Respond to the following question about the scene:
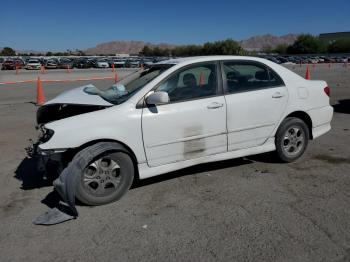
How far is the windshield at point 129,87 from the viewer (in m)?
4.68

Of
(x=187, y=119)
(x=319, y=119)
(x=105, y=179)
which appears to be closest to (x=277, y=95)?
(x=319, y=119)

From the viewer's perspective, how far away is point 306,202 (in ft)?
14.0

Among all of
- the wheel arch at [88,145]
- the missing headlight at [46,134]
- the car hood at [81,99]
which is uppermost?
the car hood at [81,99]

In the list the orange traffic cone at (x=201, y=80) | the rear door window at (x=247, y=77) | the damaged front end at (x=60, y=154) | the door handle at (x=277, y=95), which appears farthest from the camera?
the door handle at (x=277, y=95)

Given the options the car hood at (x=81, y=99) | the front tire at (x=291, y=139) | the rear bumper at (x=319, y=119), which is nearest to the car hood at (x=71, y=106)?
the car hood at (x=81, y=99)

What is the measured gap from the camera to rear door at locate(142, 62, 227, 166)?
177 inches

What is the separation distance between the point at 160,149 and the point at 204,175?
99 centimetres

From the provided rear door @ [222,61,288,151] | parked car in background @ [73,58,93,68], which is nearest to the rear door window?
rear door @ [222,61,288,151]

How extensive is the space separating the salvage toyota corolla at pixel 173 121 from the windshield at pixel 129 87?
0.06ft

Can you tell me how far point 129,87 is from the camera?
5020 millimetres

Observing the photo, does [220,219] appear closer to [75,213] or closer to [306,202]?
[306,202]

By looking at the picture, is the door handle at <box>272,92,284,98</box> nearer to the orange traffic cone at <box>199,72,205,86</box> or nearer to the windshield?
the orange traffic cone at <box>199,72,205,86</box>

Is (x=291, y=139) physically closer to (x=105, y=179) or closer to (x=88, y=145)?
(x=105, y=179)

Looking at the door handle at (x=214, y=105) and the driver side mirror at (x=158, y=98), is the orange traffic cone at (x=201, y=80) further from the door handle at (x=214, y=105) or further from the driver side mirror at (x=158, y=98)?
the driver side mirror at (x=158, y=98)
